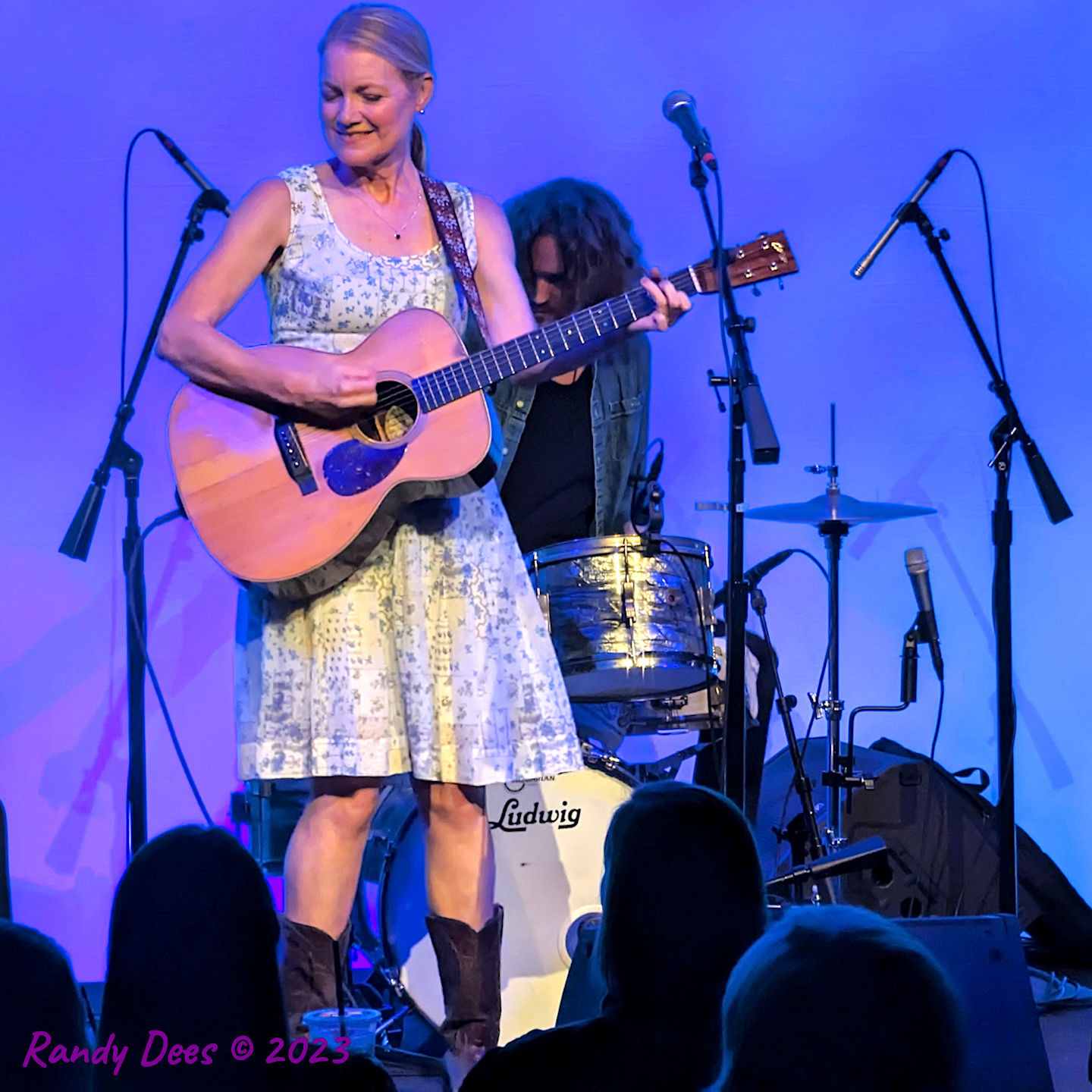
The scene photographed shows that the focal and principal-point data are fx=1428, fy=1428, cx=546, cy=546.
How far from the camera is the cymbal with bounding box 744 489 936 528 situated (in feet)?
12.9

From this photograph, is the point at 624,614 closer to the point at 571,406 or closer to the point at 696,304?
the point at 571,406

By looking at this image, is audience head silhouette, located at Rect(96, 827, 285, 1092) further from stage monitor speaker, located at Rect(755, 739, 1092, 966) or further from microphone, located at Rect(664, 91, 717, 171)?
stage monitor speaker, located at Rect(755, 739, 1092, 966)

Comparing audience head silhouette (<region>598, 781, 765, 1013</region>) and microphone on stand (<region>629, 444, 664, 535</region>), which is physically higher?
microphone on stand (<region>629, 444, 664, 535</region>)

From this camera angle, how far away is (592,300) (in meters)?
3.95

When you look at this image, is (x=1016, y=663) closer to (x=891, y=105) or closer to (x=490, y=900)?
(x=891, y=105)

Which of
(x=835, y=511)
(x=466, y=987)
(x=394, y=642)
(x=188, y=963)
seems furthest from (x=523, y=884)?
(x=188, y=963)

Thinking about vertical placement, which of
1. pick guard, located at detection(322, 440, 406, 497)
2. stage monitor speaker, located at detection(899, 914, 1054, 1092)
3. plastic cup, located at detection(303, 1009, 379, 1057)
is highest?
pick guard, located at detection(322, 440, 406, 497)

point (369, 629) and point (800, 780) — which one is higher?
point (369, 629)

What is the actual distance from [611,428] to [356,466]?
176 cm

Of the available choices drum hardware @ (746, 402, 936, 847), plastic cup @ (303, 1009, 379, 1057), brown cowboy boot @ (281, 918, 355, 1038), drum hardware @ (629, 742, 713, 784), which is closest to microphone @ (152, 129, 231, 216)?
drum hardware @ (746, 402, 936, 847)

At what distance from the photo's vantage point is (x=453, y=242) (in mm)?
2531

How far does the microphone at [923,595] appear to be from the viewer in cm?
414

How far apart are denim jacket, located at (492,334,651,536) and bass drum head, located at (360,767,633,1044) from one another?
3.15 ft

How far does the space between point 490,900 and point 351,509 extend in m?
0.72
